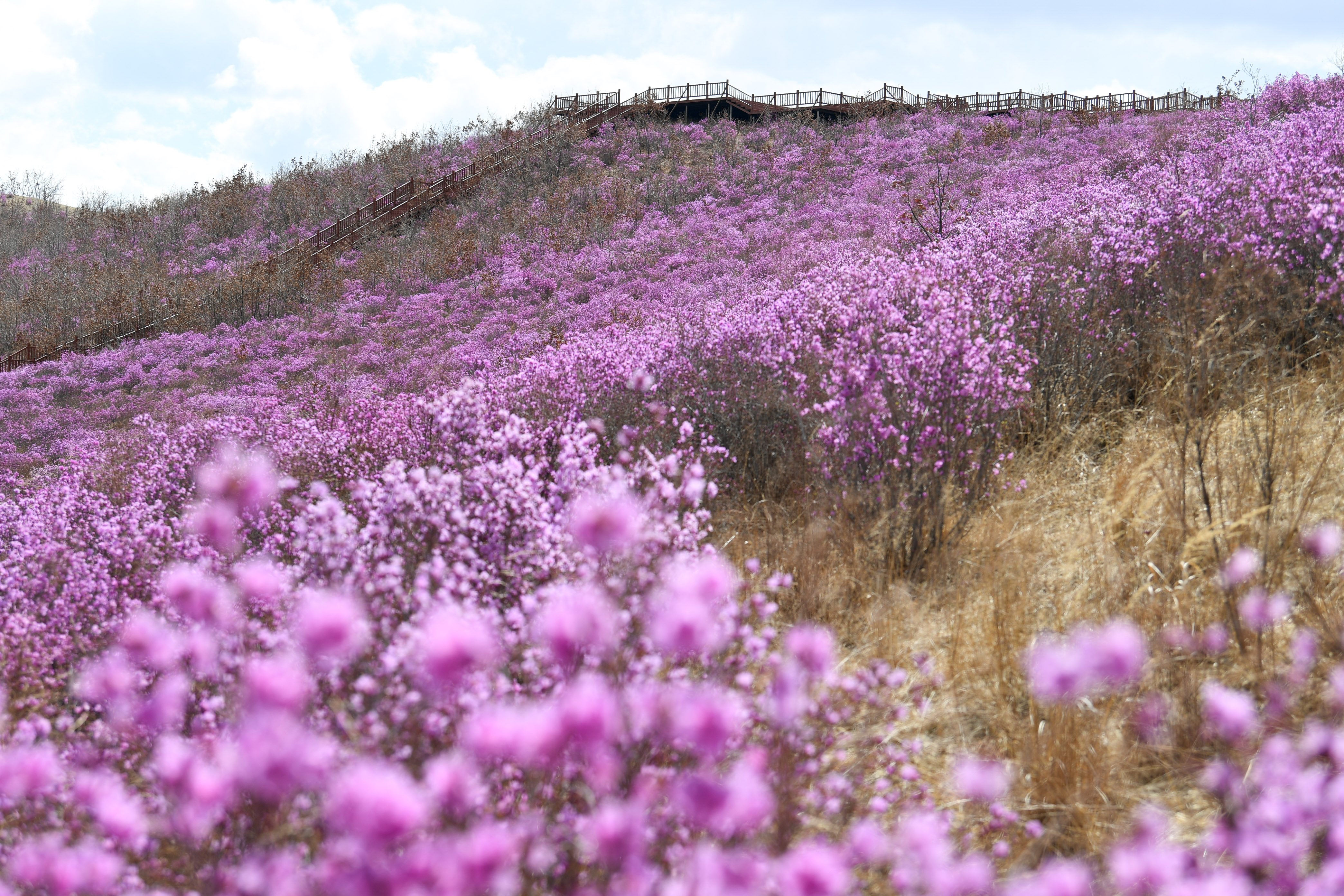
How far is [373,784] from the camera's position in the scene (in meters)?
0.97

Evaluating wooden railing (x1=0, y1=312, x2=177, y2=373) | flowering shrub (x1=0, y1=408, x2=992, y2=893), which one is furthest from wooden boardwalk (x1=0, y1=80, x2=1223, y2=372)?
flowering shrub (x1=0, y1=408, x2=992, y2=893)

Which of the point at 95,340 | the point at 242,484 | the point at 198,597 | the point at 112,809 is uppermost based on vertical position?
the point at 95,340

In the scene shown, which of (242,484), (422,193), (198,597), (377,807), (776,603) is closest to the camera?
(377,807)

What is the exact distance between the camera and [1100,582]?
3578 millimetres

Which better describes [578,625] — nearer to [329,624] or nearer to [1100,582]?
[329,624]

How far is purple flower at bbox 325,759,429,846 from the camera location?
3.05 feet

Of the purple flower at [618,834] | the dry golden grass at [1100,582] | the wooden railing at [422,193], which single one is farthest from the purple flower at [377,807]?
the wooden railing at [422,193]

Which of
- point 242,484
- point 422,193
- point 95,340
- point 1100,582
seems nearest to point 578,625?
point 242,484

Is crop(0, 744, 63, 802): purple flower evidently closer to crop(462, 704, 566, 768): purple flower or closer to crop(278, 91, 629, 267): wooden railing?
crop(462, 704, 566, 768): purple flower

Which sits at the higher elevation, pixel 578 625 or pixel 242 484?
pixel 242 484

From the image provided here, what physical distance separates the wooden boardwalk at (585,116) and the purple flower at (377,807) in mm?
22867

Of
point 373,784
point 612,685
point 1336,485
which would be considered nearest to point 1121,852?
point 612,685

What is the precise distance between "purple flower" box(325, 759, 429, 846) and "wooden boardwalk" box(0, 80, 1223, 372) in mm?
22867

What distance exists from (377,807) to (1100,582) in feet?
11.1
